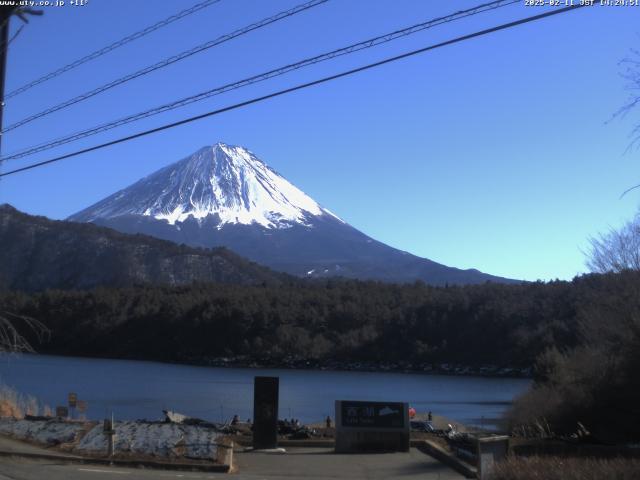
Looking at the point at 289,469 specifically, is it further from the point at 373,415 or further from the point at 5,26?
the point at 5,26

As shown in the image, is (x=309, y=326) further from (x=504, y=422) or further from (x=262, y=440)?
(x=262, y=440)

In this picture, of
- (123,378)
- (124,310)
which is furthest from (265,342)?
(123,378)

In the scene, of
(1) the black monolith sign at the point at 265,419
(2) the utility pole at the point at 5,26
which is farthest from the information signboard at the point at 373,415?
(2) the utility pole at the point at 5,26

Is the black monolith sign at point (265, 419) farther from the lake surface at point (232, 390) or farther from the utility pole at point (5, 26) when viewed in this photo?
Answer: the lake surface at point (232, 390)

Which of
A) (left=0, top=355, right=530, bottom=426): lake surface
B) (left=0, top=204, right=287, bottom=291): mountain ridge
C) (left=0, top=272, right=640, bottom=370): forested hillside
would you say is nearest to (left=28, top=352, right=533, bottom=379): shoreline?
A: (left=0, top=272, right=640, bottom=370): forested hillside

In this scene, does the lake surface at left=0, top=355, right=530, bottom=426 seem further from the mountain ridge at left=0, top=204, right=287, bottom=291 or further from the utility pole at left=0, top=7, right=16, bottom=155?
the mountain ridge at left=0, top=204, right=287, bottom=291

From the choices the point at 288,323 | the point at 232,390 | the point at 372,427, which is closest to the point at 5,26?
the point at 372,427
